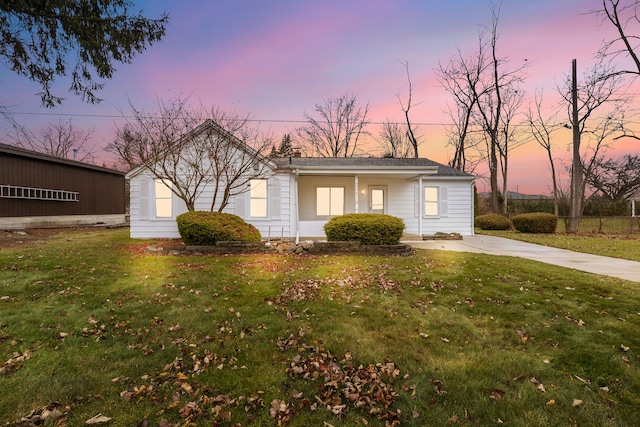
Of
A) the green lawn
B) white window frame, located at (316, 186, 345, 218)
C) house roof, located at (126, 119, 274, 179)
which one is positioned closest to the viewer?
the green lawn

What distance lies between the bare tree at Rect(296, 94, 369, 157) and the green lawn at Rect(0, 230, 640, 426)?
24.5 meters

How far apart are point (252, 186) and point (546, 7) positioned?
13437mm

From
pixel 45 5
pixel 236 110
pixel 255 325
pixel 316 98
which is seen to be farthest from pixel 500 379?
pixel 316 98

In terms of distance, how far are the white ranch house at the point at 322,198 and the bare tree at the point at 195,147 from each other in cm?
49

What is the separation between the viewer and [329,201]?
14312 mm

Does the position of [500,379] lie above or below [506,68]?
below

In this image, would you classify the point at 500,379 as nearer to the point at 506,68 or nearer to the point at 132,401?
the point at 132,401

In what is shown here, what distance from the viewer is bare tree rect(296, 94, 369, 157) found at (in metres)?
29.3

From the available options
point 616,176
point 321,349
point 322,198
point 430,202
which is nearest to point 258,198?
point 322,198

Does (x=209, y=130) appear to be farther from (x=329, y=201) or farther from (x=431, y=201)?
(x=431, y=201)

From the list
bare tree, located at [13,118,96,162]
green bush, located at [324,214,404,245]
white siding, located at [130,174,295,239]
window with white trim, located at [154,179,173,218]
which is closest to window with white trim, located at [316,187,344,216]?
white siding, located at [130,174,295,239]

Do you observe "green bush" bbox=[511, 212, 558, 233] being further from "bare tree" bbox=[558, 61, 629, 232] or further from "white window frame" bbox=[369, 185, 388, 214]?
"white window frame" bbox=[369, 185, 388, 214]

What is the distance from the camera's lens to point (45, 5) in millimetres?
5180

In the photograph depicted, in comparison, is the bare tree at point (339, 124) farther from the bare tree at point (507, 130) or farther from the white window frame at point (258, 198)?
the white window frame at point (258, 198)
